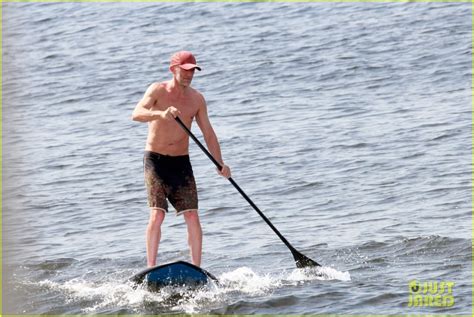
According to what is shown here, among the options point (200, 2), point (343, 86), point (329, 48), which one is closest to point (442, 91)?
point (343, 86)

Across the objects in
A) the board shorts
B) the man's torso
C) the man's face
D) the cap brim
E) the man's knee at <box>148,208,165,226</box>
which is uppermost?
the cap brim

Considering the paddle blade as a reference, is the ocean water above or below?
below

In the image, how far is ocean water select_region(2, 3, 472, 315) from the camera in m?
7.01

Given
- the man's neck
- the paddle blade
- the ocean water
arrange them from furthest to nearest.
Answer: the paddle blade
the ocean water
the man's neck

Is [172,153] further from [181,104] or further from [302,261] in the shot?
[302,261]

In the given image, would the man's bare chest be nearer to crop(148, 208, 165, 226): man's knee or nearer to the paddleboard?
crop(148, 208, 165, 226): man's knee

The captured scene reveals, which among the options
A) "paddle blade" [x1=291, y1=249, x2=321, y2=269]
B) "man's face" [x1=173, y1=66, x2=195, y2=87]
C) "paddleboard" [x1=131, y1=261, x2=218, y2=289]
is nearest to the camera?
"man's face" [x1=173, y1=66, x2=195, y2=87]

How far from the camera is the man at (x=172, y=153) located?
22.1ft

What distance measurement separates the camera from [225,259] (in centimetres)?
855

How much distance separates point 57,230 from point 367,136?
558 cm

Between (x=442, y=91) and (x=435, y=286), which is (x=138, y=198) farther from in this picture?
(x=442, y=91)

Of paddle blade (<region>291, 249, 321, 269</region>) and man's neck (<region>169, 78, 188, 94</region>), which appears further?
paddle blade (<region>291, 249, 321, 269</region>)

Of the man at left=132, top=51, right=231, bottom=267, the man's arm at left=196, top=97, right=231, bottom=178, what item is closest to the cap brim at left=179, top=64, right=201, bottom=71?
the man at left=132, top=51, right=231, bottom=267

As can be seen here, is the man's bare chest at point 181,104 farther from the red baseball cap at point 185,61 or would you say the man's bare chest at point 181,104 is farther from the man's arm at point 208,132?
the red baseball cap at point 185,61
